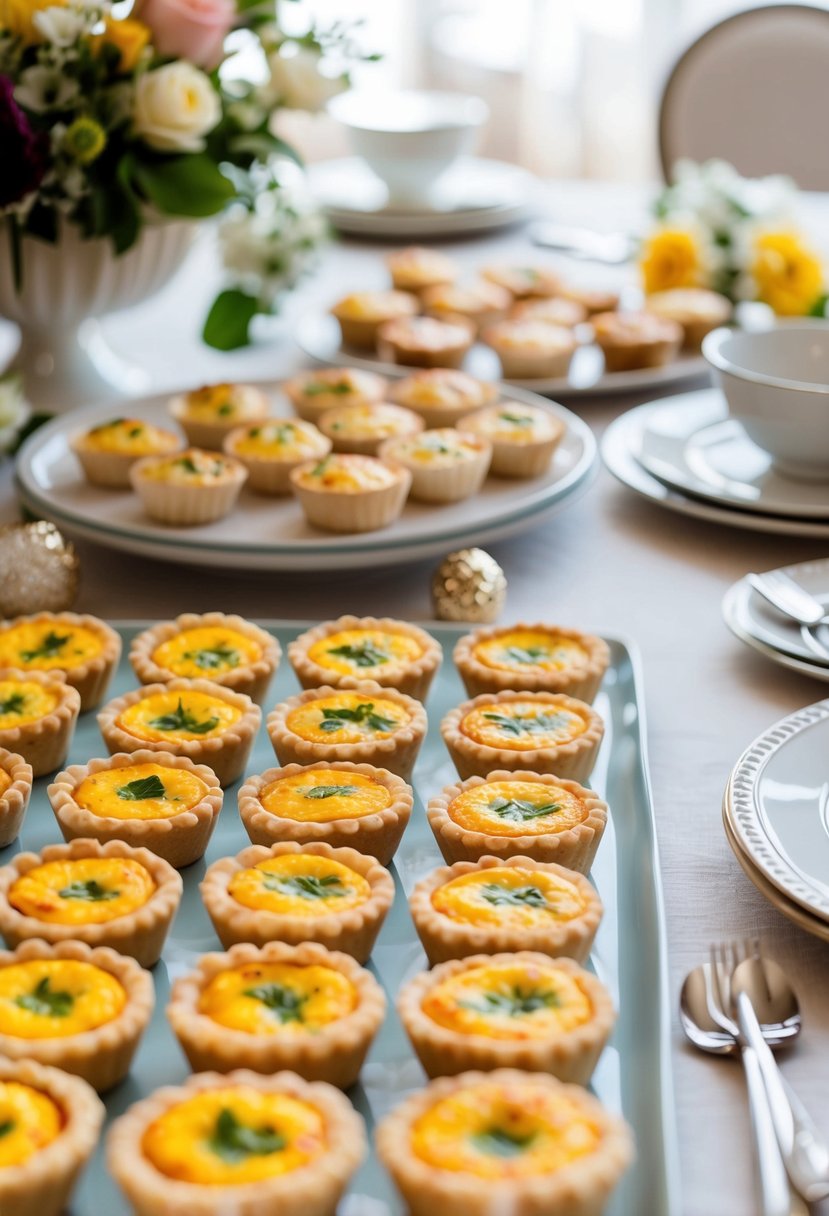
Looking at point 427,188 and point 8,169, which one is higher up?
point 8,169

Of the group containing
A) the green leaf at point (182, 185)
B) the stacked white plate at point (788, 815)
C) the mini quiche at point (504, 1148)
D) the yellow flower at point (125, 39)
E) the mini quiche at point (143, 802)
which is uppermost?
the yellow flower at point (125, 39)

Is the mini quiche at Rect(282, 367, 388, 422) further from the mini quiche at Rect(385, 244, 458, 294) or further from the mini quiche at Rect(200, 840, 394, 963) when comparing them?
the mini quiche at Rect(200, 840, 394, 963)

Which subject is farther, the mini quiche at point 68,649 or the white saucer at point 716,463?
the white saucer at point 716,463

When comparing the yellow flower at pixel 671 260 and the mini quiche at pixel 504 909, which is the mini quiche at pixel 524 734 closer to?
the mini quiche at pixel 504 909

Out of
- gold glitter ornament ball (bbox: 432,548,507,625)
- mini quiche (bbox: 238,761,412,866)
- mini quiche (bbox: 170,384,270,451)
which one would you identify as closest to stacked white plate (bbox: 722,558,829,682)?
gold glitter ornament ball (bbox: 432,548,507,625)

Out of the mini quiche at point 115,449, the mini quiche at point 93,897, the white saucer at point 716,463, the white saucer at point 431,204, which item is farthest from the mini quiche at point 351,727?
the white saucer at point 431,204

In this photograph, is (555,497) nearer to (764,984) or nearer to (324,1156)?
(764,984)

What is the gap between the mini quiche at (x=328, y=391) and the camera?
2.44 metres

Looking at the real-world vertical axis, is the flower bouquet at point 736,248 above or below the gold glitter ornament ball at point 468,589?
above

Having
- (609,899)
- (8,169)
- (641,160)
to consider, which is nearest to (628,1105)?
(609,899)

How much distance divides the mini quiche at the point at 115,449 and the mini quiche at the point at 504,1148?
1.29 m

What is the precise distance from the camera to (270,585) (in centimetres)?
210

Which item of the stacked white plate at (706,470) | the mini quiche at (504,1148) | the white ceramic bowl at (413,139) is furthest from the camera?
the white ceramic bowl at (413,139)

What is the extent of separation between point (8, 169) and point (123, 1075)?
4.49 feet
